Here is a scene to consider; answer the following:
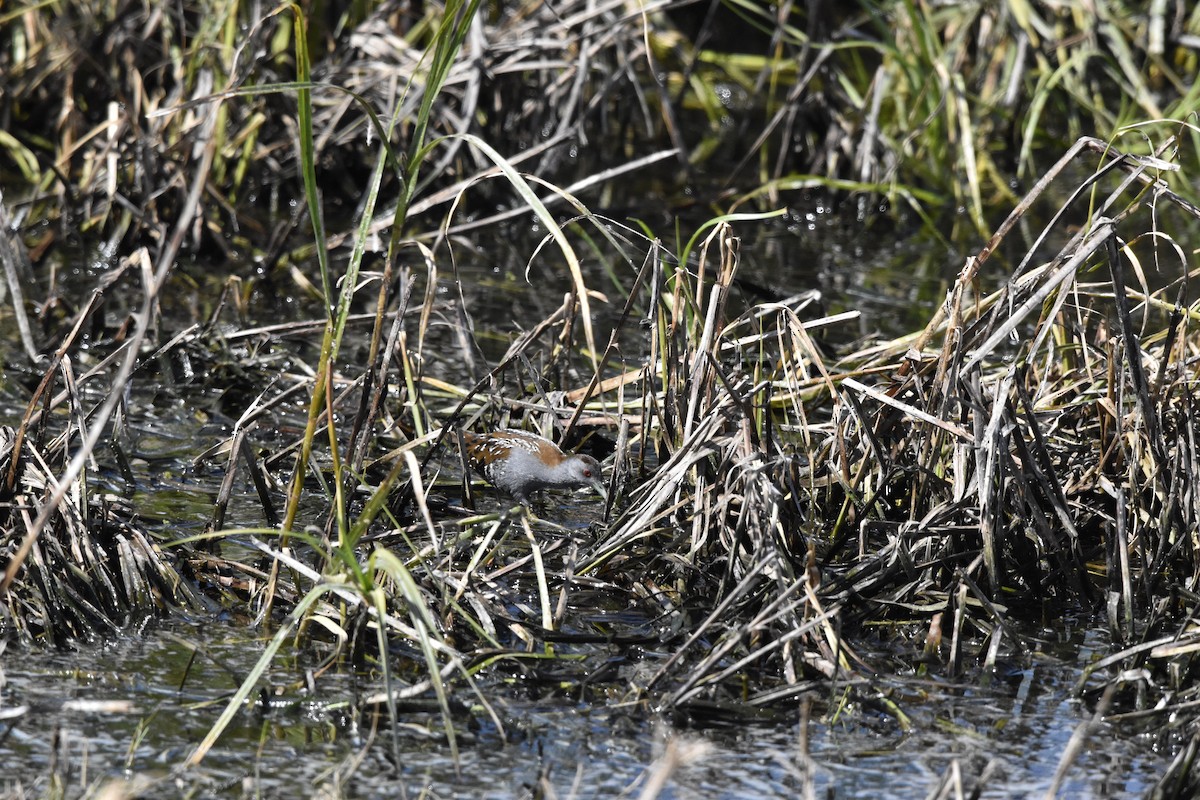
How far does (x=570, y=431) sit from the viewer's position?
3.93 meters

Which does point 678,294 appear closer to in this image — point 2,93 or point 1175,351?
point 1175,351

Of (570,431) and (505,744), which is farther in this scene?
(570,431)

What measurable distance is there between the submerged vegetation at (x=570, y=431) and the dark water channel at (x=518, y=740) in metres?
0.05

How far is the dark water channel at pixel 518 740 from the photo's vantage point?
2488 mm

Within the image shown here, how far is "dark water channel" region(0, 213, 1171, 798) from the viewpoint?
2488 mm

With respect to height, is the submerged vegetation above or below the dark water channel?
above

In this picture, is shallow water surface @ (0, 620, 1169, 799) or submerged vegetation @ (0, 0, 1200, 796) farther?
submerged vegetation @ (0, 0, 1200, 796)

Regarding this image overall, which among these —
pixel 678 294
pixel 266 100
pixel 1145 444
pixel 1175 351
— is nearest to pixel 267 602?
pixel 678 294

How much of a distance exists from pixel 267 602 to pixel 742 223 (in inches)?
164

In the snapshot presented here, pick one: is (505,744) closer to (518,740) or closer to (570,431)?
(518,740)

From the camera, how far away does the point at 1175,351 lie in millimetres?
3574

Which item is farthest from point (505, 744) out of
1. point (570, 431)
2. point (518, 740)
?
point (570, 431)

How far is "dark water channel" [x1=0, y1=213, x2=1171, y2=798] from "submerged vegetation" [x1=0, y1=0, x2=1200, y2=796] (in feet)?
0.17

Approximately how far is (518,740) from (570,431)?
1.38 metres
